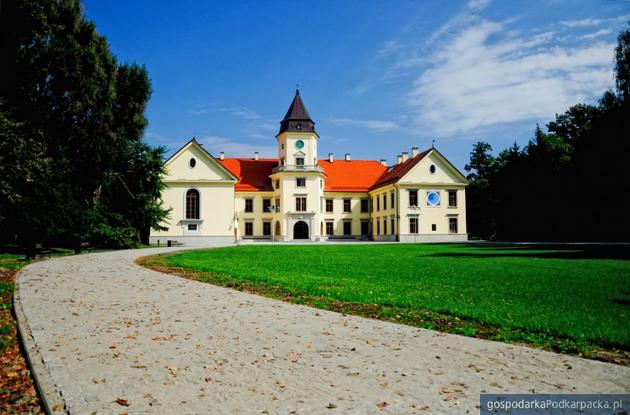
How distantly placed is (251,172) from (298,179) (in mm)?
6928

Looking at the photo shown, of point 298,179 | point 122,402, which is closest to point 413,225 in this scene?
point 298,179

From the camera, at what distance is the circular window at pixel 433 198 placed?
48.6m

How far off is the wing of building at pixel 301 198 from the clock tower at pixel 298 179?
0.36ft

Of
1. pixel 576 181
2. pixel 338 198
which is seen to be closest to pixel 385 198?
pixel 338 198

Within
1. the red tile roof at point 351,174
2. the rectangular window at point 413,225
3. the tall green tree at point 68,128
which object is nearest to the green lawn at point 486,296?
the tall green tree at point 68,128

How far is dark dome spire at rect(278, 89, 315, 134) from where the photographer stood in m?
51.4

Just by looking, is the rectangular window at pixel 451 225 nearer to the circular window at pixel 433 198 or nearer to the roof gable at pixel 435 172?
the circular window at pixel 433 198

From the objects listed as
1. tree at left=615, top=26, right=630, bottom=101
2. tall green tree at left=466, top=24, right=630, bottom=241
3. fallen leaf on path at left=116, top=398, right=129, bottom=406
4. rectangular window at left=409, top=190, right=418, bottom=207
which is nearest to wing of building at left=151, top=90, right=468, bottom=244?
rectangular window at left=409, top=190, right=418, bottom=207

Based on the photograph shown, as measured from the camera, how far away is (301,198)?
49875 mm

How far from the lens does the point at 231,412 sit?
141 inches

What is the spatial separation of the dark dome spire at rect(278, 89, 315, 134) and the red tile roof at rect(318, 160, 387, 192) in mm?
6834

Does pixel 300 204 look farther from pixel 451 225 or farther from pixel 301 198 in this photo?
pixel 451 225

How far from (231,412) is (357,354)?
1918mm

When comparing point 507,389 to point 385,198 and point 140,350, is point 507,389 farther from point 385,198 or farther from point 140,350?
point 385,198
